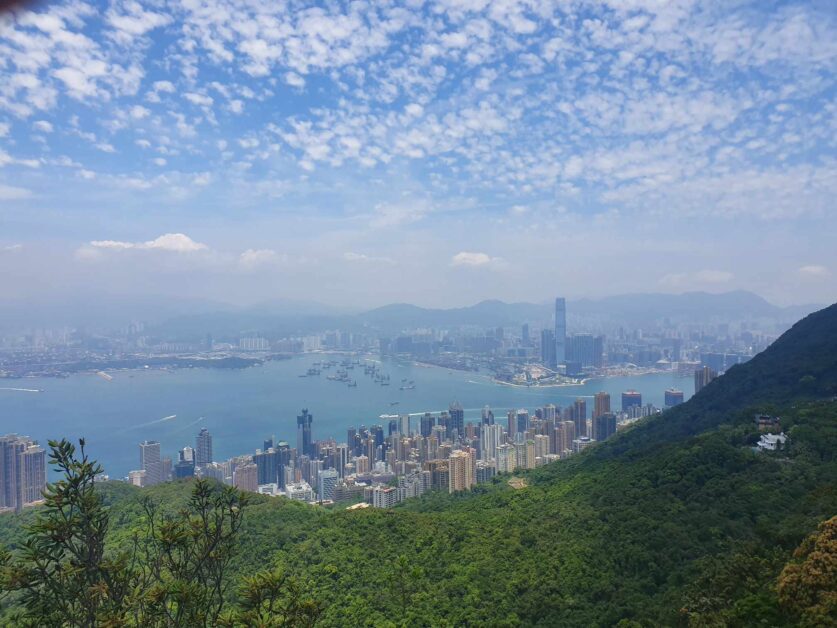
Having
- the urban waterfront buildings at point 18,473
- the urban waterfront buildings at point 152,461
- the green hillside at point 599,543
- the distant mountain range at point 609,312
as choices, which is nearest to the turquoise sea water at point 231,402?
the urban waterfront buildings at point 152,461

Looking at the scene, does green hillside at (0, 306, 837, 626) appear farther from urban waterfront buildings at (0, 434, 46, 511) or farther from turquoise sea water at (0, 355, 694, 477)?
turquoise sea water at (0, 355, 694, 477)

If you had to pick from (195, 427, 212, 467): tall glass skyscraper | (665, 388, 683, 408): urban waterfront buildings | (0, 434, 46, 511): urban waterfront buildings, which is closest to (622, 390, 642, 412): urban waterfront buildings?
(665, 388, 683, 408): urban waterfront buildings

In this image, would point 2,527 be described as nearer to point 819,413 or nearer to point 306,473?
point 306,473

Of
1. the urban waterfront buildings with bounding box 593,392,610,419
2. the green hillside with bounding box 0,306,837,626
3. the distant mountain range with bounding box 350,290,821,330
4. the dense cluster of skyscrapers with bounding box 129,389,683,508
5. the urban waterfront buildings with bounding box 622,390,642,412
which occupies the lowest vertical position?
the dense cluster of skyscrapers with bounding box 129,389,683,508

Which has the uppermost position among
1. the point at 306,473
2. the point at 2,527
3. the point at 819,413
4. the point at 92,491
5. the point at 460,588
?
the point at 92,491

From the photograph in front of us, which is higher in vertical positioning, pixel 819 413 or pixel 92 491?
pixel 92 491

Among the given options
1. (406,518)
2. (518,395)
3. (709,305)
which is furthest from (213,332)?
(709,305)

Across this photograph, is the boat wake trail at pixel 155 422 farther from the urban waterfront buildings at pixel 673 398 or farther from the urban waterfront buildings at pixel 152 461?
the urban waterfront buildings at pixel 673 398

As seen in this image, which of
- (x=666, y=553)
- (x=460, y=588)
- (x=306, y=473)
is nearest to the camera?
(x=666, y=553)
